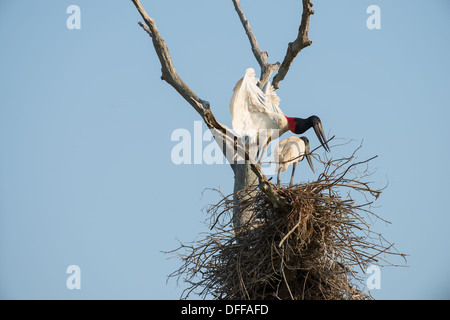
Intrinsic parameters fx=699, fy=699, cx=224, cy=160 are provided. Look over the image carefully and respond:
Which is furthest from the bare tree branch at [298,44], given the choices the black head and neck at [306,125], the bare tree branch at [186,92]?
the bare tree branch at [186,92]

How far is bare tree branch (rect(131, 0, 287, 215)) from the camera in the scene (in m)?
5.82

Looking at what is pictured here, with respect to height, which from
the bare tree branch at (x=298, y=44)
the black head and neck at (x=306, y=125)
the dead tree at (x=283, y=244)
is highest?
the bare tree branch at (x=298, y=44)

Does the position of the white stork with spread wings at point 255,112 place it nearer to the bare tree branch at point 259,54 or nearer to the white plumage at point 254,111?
the white plumage at point 254,111

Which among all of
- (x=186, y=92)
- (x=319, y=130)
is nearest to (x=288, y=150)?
(x=319, y=130)

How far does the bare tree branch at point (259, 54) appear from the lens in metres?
8.38

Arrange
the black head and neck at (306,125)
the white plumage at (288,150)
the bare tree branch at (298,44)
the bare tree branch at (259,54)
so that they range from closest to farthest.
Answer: the bare tree branch at (298,44), the black head and neck at (306,125), the white plumage at (288,150), the bare tree branch at (259,54)

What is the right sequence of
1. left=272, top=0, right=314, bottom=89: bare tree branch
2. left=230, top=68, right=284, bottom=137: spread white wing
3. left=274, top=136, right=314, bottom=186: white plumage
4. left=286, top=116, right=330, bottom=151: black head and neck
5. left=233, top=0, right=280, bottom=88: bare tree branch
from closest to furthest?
left=230, top=68, right=284, bottom=137: spread white wing → left=272, top=0, right=314, bottom=89: bare tree branch → left=286, top=116, right=330, bottom=151: black head and neck → left=274, top=136, right=314, bottom=186: white plumage → left=233, top=0, right=280, bottom=88: bare tree branch

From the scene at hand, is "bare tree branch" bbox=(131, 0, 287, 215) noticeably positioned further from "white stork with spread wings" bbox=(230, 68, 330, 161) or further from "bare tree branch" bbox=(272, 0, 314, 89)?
"bare tree branch" bbox=(272, 0, 314, 89)

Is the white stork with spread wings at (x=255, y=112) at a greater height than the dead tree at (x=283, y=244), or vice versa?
the white stork with spread wings at (x=255, y=112)

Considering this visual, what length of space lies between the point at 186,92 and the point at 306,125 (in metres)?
1.57

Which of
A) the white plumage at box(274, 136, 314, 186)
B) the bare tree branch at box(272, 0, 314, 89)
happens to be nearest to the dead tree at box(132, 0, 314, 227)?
the bare tree branch at box(272, 0, 314, 89)

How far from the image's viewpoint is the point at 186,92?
6.81m

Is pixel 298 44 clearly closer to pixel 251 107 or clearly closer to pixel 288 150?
pixel 251 107

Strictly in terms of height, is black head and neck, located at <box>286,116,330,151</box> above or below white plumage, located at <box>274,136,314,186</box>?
above
